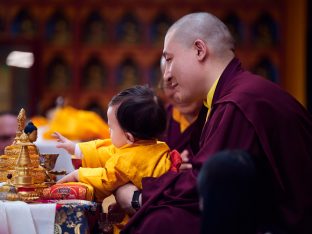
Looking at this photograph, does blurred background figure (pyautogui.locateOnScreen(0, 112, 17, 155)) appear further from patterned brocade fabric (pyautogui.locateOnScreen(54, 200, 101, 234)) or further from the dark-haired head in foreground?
the dark-haired head in foreground

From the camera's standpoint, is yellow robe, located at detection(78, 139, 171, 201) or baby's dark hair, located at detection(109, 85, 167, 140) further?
baby's dark hair, located at detection(109, 85, 167, 140)

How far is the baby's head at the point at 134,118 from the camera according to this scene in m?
2.15

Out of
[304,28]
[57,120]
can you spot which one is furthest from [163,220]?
[304,28]

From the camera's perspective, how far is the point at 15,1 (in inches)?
257

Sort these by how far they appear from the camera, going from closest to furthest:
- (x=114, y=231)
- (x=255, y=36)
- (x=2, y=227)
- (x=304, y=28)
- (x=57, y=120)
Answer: (x=2, y=227)
(x=114, y=231)
(x=57, y=120)
(x=304, y=28)
(x=255, y=36)

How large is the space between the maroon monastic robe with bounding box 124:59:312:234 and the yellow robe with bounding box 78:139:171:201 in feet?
0.35

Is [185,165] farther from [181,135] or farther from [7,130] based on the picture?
[7,130]

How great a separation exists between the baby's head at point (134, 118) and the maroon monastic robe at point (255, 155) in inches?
9.6

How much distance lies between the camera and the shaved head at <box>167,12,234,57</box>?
6.99 feet

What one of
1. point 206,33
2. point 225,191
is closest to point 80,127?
point 206,33

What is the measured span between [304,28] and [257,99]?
180 inches

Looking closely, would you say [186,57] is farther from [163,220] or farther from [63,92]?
[63,92]

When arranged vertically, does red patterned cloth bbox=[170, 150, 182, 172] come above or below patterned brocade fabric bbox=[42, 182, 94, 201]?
above

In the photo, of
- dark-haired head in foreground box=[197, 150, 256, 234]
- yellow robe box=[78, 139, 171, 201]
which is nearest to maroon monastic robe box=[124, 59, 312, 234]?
yellow robe box=[78, 139, 171, 201]
